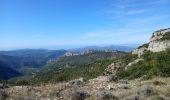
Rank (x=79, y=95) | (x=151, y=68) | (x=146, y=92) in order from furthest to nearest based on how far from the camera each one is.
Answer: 1. (x=151, y=68)
2. (x=79, y=95)
3. (x=146, y=92)

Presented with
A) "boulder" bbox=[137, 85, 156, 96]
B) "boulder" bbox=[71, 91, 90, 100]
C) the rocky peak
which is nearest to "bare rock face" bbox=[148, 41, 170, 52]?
the rocky peak

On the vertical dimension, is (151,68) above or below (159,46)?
below

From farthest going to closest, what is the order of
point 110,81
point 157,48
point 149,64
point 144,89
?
point 157,48, point 149,64, point 110,81, point 144,89

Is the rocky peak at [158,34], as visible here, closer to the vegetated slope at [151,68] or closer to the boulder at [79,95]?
the vegetated slope at [151,68]

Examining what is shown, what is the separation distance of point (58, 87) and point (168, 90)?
6.69 metres

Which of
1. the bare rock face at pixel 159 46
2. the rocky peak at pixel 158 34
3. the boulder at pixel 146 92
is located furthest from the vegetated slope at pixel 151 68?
the rocky peak at pixel 158 34

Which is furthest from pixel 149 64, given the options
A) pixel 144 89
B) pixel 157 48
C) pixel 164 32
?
pixel 144 89

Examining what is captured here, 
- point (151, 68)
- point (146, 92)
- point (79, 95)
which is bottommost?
point (151, 68)

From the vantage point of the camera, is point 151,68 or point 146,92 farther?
point 151,68

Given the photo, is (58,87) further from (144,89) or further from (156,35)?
(156,35)

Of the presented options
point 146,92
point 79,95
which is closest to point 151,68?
point 146,92

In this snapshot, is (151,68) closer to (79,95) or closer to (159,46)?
(159,46)

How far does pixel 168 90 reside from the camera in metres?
17.1

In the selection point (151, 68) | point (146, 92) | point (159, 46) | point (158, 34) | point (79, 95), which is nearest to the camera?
point (146, 92)
